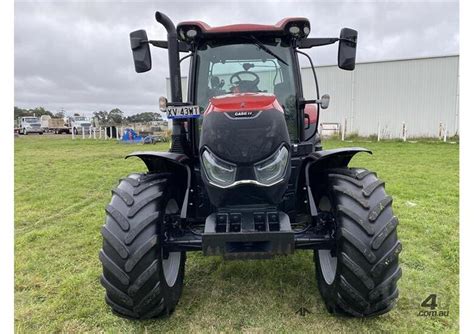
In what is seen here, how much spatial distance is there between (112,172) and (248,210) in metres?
8.29

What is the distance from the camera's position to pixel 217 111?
2672 millimetres

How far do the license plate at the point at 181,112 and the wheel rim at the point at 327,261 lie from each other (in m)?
1.29

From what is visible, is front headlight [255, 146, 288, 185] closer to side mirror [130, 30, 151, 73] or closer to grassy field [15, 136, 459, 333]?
grassy field [15, 136, 459, 333]

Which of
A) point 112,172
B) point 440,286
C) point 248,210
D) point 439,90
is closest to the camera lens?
point 248,210

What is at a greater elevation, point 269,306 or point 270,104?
point 270,104

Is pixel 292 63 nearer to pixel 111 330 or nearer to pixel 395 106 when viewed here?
pixel 111 330

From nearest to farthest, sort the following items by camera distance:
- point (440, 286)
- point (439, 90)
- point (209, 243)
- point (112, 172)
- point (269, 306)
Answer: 1. point (209, 243)
2. point (269, 306)
3. point (440, 286)
4. point (112, 172)
5. point (439, 90)

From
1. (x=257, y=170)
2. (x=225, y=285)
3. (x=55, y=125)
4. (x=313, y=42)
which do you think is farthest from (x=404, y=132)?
(x=55, y=125)

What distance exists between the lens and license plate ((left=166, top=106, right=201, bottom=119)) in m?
3.04

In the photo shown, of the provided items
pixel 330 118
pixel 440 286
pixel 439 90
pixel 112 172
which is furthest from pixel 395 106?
pixel 440 286

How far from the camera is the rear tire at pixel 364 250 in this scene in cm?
252

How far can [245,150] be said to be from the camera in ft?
8.52

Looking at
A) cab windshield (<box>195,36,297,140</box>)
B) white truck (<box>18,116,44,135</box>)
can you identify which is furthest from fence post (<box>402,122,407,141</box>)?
white truck (<box>18,116,44,135</box>)

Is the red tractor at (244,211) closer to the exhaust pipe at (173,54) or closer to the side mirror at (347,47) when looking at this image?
the exhaust pipe at (173,54)
